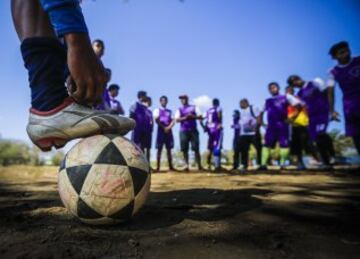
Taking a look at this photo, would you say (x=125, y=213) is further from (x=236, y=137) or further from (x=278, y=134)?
(x=236, y=137)

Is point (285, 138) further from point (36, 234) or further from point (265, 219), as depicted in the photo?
point (36, 234)

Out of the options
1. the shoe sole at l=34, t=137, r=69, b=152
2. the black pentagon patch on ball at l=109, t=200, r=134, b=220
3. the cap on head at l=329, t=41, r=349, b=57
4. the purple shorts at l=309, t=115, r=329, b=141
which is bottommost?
the black pentagon patch on ball at l=109, t=200, r=134, b=220

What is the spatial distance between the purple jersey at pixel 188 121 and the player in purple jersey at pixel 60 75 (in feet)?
21.7

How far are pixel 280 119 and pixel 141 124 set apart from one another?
3.90 metres

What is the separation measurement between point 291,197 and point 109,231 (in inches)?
77.1

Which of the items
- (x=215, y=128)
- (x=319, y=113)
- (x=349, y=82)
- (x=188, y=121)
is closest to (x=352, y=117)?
(x=349, y=82)

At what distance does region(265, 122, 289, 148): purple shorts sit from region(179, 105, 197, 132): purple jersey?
2232mm

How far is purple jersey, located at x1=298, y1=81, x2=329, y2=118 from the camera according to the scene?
695cm

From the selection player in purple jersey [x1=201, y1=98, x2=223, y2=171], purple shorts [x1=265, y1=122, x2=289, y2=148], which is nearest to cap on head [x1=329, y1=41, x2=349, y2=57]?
purple shorts [x1=265, y1=122, x2=289, y2=148]

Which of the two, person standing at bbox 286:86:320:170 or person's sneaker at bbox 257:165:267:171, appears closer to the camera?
person standing at bbox 286:86:320:170

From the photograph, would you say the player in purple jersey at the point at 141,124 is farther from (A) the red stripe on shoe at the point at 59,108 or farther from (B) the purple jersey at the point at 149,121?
(A) the red stripe on shoe at the point at 59,108

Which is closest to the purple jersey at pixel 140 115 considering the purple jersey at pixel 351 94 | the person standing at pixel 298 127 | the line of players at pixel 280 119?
the line of players at pixel 280 119

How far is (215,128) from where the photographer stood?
916 centimetres

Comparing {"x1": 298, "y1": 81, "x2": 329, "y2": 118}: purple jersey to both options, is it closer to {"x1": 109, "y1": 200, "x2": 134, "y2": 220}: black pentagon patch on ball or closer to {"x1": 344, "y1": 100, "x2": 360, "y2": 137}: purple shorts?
{"x1": 344, "y1": 100, "x2": 360, "y2": 137}: purple shorts
